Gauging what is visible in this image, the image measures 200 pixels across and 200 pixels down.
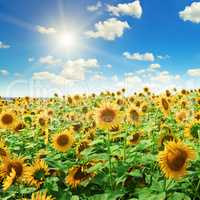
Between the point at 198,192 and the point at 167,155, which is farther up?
the point at 167,155

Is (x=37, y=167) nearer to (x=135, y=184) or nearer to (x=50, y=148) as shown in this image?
(x=135, y=184)

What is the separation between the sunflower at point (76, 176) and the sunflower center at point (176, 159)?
58.9 inches

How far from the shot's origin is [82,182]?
5.03 metres

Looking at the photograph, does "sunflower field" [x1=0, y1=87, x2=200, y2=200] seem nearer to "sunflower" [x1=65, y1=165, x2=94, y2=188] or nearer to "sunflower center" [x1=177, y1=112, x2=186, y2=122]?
"sunflower" [x1=65, y1=165, x2=94, y2=188]

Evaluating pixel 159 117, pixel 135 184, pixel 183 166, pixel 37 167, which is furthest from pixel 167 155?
pixel 159 117

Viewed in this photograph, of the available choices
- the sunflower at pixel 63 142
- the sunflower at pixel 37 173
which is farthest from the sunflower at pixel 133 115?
the sunflower at pixel 37 173

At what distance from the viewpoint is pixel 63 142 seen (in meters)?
6.51

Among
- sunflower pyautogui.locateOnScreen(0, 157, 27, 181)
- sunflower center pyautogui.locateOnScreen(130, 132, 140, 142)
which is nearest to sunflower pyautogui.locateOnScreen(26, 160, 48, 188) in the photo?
sunflower pyautogui.locateOnScreen(0, 157, 27, 181)

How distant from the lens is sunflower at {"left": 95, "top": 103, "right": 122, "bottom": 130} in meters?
5.66

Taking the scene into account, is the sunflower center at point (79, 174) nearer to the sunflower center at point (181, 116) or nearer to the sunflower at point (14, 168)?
the sunflower at point (14, 168)

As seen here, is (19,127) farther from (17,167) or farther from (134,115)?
(17,167)

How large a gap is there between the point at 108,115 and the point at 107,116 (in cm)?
2

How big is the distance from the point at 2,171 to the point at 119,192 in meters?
1.31

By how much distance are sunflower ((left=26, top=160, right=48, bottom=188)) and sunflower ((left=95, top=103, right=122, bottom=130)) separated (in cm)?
103
